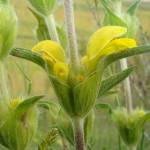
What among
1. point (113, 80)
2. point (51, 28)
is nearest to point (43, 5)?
point (51, 28)

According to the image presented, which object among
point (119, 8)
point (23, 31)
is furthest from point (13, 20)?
point (23, 31)

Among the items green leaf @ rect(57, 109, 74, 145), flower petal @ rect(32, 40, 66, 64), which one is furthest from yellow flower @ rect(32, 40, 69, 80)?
green leaf @ rect(57, 109, 74, 145)

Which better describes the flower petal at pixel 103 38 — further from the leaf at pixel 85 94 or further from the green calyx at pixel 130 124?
the green calyx at pixel 130 124

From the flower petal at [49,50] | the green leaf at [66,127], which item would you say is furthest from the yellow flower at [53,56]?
the green leaf at [66,127]

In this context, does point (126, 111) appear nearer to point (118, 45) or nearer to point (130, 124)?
point (130, 124)

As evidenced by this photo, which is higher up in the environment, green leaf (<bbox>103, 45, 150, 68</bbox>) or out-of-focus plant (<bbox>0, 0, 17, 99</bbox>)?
out-of-focus plant (<bbox>0, 0, 17, 99</bbox>)

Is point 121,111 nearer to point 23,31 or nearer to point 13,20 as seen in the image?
point 13,20

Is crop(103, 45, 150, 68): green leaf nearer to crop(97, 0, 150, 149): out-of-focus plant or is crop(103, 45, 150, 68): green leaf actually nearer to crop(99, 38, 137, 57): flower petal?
crop(99, 38, 137, 57): flower petal
